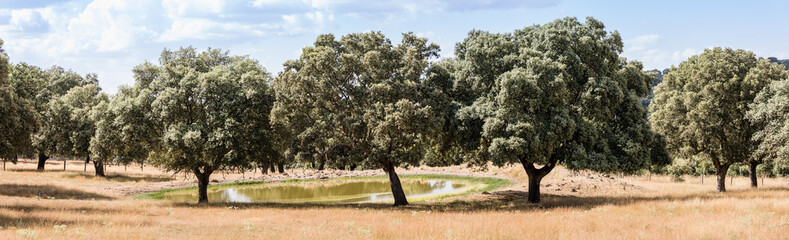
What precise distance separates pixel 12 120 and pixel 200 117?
12.8 metres

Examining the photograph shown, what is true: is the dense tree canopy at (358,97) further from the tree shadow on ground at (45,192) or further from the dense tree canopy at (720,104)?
the dense tree canopy at (720,104)

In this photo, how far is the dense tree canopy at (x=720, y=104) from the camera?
124 ft

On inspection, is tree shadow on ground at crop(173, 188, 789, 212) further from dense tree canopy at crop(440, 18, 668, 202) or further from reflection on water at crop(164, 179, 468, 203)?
reflection on water at crop(164, 179, 468, 203)

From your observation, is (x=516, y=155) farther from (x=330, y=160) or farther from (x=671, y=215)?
(x=330, y=160)

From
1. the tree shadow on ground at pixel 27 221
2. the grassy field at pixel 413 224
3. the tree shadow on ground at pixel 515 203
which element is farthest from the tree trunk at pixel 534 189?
the tree shadow on ground at pixel 27 221

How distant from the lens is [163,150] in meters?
34.7

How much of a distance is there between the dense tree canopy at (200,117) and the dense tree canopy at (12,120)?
6264mm

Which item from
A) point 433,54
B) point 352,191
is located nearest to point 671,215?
point 433,54

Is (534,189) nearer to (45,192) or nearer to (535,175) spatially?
(535,175)

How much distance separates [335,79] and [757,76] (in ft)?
103

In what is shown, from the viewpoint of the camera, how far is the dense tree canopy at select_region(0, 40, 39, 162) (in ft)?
107

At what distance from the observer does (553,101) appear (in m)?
29.1

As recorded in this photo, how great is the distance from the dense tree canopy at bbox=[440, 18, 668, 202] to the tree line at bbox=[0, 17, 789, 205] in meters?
0.09

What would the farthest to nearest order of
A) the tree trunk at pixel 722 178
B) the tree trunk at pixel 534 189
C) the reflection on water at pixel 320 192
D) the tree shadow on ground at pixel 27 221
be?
the reflection on water at pixel 320 192 < the tree trunk at pixel 722 178 < the tree trunk at pixel 534 189 < the tree shadow on ground at pixel 27 221
